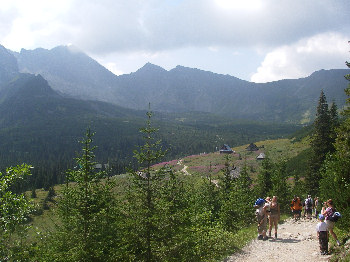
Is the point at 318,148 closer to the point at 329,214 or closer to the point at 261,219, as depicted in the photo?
the point at 261,219

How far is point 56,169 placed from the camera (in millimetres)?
119688

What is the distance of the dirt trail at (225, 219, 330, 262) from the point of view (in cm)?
1118

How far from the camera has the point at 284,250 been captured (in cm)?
1221

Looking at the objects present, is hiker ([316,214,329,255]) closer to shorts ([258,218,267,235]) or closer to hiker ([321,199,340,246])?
hiker ([321,199,340,246])

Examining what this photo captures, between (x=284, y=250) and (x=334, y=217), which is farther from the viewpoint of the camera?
(x=284, y=250)

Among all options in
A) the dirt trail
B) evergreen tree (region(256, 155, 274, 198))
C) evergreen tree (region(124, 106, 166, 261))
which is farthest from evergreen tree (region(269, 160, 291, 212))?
evergreen tree (region(124, 106, 166, 261))

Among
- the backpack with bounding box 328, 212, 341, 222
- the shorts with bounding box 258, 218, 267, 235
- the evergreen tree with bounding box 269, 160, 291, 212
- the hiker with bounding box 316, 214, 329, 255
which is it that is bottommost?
the evergreen tree with bounding box 269, 160, 291, 212

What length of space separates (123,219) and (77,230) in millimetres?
1781

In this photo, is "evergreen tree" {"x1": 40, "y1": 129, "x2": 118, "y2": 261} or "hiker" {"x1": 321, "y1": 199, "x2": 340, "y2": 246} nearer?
"evergreen tree" {"x1": 40, "y1": 129, "x2": 118, "y2": 261}

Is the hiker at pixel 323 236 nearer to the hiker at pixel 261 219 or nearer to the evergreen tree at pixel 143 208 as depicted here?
the hiker at pixel 261 219

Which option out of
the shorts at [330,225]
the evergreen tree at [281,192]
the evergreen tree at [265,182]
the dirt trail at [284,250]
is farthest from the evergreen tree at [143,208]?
the evergreen tree at [265,182]

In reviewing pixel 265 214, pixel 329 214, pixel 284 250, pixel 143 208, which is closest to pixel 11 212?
pixel 143 208

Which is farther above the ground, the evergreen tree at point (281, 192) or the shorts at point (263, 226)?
the shorts at point (263, 226)

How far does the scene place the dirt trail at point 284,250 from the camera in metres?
11.2
